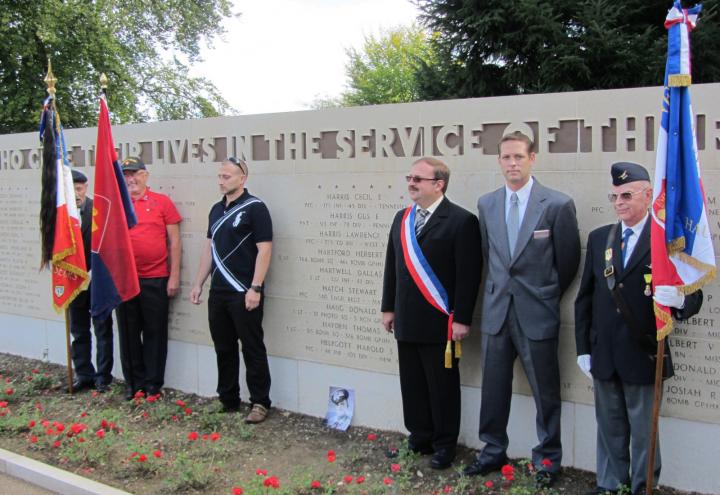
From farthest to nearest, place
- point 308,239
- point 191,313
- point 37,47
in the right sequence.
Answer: point 37,47
point 191,313
point 308,239

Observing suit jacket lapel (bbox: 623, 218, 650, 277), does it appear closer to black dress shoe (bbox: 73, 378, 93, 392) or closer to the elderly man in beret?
the elderly man in beret

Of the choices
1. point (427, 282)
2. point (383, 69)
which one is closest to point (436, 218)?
point (427, 282)

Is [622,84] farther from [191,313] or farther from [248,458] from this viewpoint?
A: [248,458]

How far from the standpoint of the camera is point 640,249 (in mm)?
3467

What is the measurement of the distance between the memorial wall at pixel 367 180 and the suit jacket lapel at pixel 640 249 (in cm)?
43

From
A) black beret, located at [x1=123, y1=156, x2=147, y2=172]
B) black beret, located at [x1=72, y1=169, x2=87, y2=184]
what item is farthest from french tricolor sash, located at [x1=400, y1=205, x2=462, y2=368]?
black beret, located at [x1=72, y1=169, x2=87, y2=184]

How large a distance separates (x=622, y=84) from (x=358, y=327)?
20.4 ft

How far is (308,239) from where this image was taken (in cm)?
517

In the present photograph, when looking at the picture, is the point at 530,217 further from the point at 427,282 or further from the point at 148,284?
the point at 148,284

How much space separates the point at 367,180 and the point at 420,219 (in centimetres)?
76

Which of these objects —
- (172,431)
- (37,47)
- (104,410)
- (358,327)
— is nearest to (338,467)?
(358,327)

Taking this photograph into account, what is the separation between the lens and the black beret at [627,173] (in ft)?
11.3

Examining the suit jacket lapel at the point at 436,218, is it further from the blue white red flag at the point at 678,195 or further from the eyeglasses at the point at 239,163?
the eyeglasses at the point at 239,163

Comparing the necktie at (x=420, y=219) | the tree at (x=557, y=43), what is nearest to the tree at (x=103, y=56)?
the tree at (x=557, y=43)
